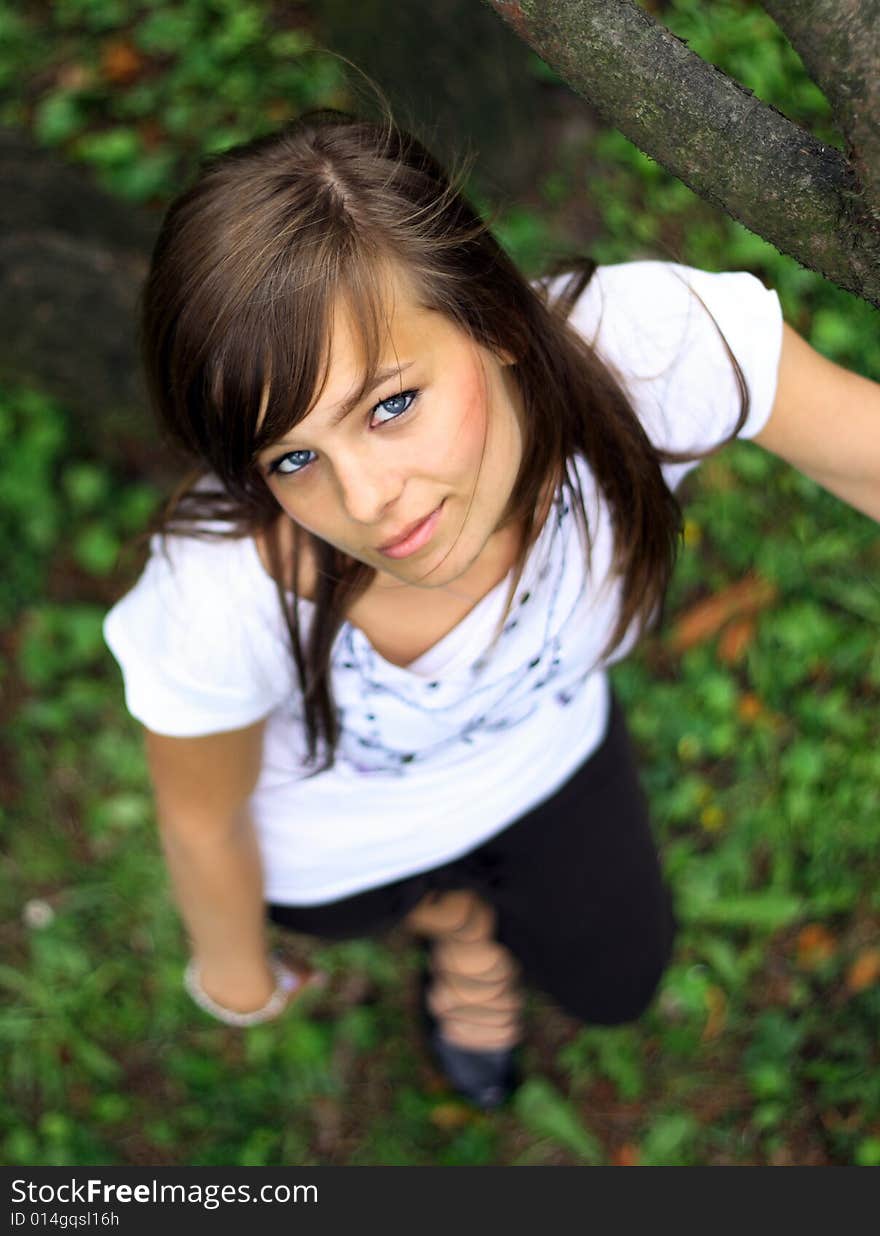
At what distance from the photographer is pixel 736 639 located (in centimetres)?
308

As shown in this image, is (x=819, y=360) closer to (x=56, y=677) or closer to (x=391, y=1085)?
(x=391, y=1085)

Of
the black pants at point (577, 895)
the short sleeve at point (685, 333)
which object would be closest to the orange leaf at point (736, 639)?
the black pants at point (577, 895)

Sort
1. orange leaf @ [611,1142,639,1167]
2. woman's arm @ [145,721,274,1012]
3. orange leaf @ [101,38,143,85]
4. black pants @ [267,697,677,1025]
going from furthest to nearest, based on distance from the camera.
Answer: orange leaf @ [101,38,143,85]
orange leaf @ [611,1142,639,1167]
black pants @ [267,697,677,1025]
woman's arm @ [145,721,274,1012]

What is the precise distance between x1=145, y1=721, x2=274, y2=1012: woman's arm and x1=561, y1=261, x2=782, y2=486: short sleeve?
798 millimetres

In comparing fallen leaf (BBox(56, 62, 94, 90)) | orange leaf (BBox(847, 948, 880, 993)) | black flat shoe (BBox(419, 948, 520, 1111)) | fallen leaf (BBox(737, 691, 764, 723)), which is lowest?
black flat shoe (BBox(419, 948, 520, 1111))

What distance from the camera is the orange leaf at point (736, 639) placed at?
3.07 metres

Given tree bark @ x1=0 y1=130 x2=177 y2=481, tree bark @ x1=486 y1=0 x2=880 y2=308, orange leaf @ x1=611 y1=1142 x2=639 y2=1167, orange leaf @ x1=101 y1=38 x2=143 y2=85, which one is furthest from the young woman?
orange leaf @ x1=101 y1=38 x2=143 y2=85

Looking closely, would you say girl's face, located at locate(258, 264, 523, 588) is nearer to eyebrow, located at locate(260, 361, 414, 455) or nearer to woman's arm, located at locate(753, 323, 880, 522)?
eyebrow, located at locate(260, 361, 414, 455)

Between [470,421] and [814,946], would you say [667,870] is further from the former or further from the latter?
[470,421]

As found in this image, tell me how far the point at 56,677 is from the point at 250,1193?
1445 mm

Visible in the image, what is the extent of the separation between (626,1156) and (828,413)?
1.90 m

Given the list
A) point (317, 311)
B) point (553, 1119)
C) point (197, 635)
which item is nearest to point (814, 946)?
point (553, 1119)

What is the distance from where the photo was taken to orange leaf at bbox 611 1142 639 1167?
2.76 metres

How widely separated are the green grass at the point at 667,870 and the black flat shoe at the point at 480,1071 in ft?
0.20
